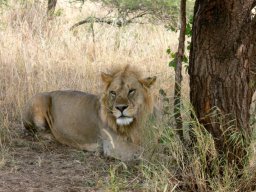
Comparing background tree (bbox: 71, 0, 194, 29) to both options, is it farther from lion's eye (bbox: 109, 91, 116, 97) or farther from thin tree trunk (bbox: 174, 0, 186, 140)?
thin tree trunk (bbox: 174, 0, 186, 140)

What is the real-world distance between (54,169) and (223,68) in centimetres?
159

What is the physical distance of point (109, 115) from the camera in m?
5.00

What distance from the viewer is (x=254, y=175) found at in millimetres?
3604

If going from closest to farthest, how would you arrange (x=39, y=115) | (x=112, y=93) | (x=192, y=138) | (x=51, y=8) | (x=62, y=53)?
1. (x=192, y=138)
2. (x=112, y=93)
3. (x=39, y=115)
4. (x=62, y=53)
5. (x=51, y=8)

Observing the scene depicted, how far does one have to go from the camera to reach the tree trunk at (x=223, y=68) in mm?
3527

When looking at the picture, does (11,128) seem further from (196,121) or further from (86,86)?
(196,121)

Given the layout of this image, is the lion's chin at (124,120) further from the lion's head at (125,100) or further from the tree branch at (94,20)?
the tree branch at (94,20)

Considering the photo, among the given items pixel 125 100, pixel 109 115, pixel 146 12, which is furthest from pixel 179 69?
pixel 146 12

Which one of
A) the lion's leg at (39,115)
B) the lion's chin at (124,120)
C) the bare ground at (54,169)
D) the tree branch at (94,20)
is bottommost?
the bare ground at (54,169)

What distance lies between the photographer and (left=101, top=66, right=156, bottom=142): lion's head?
480 centimetres

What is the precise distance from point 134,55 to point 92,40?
2.61 feet

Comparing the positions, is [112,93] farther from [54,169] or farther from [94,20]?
[94,20]

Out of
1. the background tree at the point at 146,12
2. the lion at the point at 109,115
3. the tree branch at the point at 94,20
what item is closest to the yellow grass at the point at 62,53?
the tree branch at the point at 94,20

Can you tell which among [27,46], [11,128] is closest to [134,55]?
[27,46]
